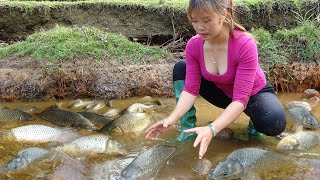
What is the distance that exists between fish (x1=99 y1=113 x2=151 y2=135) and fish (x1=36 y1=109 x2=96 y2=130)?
8.9 inches

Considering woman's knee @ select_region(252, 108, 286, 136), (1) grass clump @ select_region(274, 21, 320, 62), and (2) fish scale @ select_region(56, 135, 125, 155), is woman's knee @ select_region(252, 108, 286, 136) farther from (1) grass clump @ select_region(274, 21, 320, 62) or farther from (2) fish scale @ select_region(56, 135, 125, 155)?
(1) grass clump @ select_region(274, 21, 320, 62)

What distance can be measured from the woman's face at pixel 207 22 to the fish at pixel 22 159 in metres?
1.43

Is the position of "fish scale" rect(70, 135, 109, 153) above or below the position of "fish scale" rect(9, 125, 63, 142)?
above

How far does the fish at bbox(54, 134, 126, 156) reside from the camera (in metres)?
3.18

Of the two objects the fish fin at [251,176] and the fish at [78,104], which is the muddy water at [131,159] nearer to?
the fish fin at [251,176]

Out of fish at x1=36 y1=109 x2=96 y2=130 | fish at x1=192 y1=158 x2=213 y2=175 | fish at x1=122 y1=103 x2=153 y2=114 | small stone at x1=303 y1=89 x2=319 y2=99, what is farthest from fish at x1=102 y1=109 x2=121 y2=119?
small stone at x1=303 y1=89 x2=319 y2=99

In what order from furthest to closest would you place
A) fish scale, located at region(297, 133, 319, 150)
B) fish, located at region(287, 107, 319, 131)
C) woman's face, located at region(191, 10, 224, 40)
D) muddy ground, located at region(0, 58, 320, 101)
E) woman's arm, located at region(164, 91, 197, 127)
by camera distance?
1. muddy ground, located at region(0, 58, 320, 101)
2. fish, located at region(287, 107, 319, 131)
3. fish scale, located at region(297, 133, 319, 150)
4. woman's arm, located at region(164, 91, 197, 127)
5. woman's face, located at region(191, 10, 224, 40)

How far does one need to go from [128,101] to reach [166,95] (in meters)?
0.50

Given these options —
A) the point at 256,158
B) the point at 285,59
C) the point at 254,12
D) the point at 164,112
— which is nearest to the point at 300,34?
the point at 285,59

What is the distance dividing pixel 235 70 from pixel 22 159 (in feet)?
5.28

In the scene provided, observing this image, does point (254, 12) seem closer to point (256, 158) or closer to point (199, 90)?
point (199, 90)

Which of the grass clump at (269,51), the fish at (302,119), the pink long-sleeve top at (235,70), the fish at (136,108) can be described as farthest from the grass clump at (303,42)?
the pink long-sleeve top at (235,70)

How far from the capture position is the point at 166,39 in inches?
269

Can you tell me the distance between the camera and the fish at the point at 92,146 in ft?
10.4
